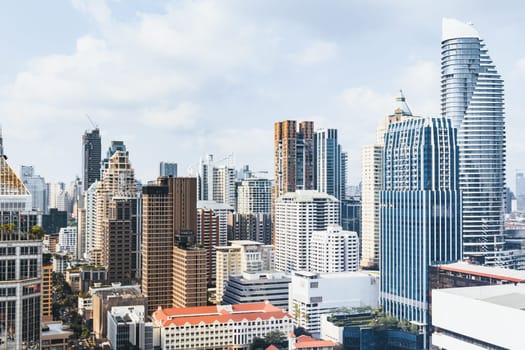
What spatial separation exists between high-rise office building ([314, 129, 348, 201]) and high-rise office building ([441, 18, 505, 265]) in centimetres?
1249

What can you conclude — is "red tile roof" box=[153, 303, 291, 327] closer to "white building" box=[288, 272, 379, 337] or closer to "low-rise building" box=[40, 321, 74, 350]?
"white building" box=[288, 272, 379, 337]

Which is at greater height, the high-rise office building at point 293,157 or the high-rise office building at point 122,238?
the high-rise office building at point 293,157

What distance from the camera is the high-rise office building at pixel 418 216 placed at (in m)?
22.5

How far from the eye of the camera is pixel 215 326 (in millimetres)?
20906

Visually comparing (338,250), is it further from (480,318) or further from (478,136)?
(480,318)

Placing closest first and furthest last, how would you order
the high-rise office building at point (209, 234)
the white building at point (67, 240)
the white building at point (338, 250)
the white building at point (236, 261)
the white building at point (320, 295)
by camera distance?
the white building at point (320, 295), the white building at point (338, 250), the white building at point (236, 261), the high-rise office building at point (209, 234), the white building at point (67, 240)

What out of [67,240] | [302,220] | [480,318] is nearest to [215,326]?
[480,318]

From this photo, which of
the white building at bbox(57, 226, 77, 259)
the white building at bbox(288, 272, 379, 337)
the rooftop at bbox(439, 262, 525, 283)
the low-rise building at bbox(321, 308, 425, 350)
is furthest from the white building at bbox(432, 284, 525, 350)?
the white building at bbox(57, 226, 77, 259)

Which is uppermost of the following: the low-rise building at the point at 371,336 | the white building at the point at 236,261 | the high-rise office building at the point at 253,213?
the high-rise office building at the point at 253,213

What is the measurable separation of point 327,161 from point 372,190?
6.92 metres

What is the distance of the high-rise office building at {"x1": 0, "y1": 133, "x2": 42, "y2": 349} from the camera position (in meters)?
12.0

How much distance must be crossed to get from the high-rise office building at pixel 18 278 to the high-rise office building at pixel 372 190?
83.3ft

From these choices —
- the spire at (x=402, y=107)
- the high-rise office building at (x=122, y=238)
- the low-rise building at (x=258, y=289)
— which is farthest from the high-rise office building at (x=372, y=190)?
the high-rise office building at (x=122, y=238)

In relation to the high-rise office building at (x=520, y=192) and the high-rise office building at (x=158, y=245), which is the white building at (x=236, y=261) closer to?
the high-rise office building at (x=158, y=245)
